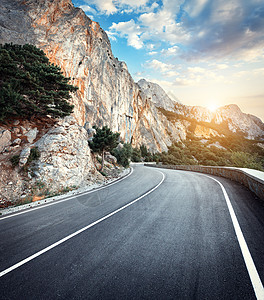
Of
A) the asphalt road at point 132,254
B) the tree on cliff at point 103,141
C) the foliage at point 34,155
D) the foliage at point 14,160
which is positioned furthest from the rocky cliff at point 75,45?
the asphalt road at point 132,254

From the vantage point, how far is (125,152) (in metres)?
30.0

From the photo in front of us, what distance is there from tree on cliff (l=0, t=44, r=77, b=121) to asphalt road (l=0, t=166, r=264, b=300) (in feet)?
29.9

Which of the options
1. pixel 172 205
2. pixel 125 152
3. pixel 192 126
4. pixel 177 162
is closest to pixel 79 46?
pixel 125 152

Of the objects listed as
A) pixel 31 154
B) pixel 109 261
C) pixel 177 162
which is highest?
pixel 31 154

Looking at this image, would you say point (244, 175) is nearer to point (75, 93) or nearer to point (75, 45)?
point (75, 93)

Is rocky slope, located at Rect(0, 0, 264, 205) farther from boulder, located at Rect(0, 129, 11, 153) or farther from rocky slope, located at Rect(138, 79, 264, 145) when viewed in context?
rocky slope, located at Rect(138, 79, 264, 145)

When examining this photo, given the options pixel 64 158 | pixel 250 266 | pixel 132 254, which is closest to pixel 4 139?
pixel 64 158

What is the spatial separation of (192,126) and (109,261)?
15370 centimetres

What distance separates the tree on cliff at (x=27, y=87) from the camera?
10.2 m

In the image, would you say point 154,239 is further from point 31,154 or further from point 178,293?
point 31,154

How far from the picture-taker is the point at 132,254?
2801 millimetres

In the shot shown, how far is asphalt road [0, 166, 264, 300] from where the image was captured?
6.57 feet

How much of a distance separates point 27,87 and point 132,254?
50.0ft

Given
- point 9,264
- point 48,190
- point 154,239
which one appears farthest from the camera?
point 48,190
